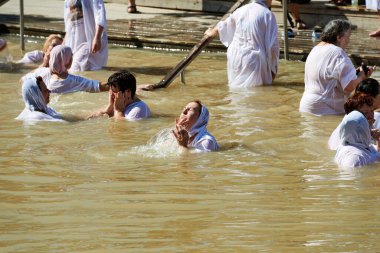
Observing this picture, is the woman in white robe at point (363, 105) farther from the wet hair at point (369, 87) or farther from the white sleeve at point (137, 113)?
the white sleeve at point (137, 113)

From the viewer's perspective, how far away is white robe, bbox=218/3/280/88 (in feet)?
A: 46.4

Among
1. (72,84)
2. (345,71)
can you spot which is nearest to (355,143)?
(345,71)

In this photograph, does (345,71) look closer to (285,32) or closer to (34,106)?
(34,106)

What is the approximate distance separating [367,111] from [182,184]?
5.66ft

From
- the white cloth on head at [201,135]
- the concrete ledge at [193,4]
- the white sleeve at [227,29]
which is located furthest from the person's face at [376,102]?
the concrete ledge at [193,4]

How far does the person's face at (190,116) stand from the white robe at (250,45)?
385 cm

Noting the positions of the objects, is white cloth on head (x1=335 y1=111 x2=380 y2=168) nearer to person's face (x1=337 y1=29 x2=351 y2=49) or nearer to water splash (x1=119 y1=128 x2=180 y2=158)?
water splash (x1=119 y1=128 x2=180 y2=158)

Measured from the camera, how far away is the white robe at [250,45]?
46.4 feet

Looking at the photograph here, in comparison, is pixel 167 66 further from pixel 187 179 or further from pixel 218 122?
pixel 187 179

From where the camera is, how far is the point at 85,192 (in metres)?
8.91

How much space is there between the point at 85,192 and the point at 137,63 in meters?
7.63

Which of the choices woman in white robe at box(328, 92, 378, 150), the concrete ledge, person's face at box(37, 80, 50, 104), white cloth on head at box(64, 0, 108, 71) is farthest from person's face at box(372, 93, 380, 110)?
the concrete ledge

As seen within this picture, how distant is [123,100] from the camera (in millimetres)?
12117

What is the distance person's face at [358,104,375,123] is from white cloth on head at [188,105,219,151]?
4.75 ft
